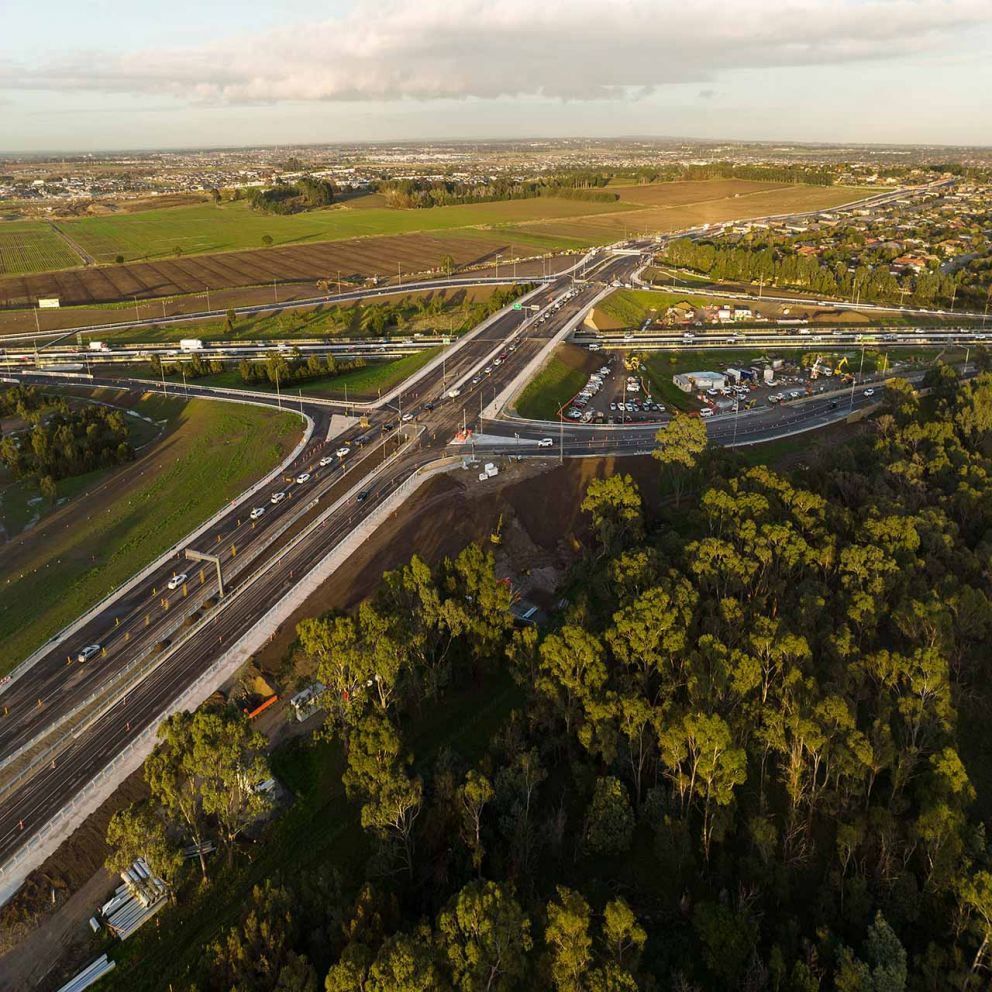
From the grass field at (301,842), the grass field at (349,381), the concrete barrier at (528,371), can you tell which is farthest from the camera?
the grass field at (349,381)

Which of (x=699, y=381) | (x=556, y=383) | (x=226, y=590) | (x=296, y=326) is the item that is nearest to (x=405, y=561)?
(x=226, y=590)

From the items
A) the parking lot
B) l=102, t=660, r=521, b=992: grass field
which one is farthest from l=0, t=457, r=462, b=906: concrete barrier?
the parking lot

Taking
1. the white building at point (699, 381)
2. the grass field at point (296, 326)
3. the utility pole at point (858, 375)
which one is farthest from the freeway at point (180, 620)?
the utility pole at point (858, 375)

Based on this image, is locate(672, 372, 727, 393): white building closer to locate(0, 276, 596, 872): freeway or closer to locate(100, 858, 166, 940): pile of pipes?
locate(0, 276, 596, 872): freeway

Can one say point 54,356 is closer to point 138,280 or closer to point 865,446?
point 138,280

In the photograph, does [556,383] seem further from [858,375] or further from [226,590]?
[226,590]

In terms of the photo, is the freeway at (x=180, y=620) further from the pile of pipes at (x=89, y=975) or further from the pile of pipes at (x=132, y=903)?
the pile of pipes at (x=89, y=975)

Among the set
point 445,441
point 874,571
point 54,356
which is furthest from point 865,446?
point 54,356
